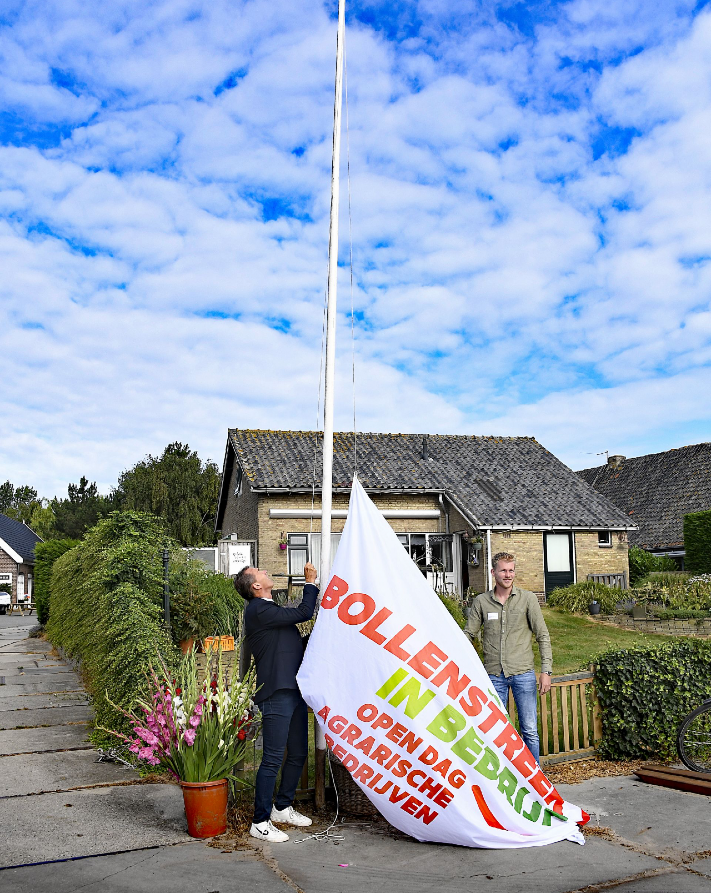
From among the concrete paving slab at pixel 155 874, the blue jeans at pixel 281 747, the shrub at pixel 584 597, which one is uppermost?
the shrub at pixel 584 597

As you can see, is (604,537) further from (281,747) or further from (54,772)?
(281,747)

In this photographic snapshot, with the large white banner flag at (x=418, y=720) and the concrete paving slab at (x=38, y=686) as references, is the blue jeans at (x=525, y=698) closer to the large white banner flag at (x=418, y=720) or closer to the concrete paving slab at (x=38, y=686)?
the large white banner flag at (x=418, y=720)

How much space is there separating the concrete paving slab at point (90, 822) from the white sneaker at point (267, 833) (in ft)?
1.63

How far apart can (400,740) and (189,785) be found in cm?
146

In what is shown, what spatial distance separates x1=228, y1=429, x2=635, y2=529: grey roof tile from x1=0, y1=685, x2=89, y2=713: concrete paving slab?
38.1 ft

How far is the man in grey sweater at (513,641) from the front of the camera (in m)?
6.38

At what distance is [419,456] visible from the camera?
91.0 feet

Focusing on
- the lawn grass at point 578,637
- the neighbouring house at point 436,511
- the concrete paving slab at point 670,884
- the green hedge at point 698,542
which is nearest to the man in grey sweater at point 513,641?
the concrete paving slab at point 670,884

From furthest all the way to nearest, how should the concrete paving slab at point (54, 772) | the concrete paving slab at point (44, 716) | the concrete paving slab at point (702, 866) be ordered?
the concrete paving slab at point (44, 716)
the concrete paving slab at point (54, 772)
the concrete paving slab at point (702, 866)

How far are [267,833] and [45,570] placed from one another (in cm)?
2332

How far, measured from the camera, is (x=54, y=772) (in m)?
7.08

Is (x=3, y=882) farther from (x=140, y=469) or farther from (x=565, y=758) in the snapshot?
(x=140, y=469)

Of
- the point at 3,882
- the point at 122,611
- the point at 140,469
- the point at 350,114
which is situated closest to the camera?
the point at 3,882

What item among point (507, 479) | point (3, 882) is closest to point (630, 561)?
point (507, 479)
